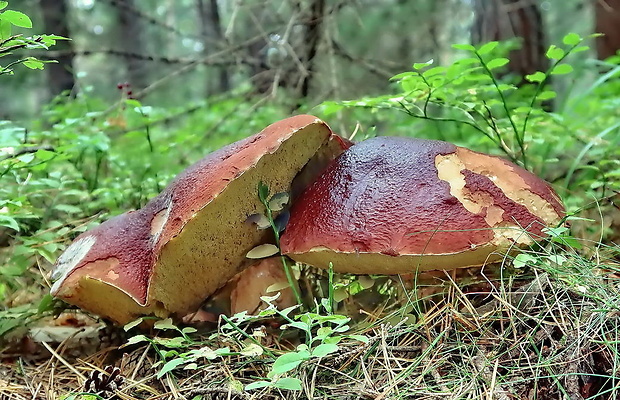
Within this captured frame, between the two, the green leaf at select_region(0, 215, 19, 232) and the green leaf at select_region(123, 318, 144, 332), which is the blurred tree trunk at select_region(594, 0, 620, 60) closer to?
the green leaf at select_region(123, 318, 144, 332)

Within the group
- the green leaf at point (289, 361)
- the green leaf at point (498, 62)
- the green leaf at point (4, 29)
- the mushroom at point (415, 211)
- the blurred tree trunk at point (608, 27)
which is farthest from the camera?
the blurred tree trunk at point (608, 27)

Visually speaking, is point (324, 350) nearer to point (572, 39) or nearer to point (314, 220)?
point (314, 220)

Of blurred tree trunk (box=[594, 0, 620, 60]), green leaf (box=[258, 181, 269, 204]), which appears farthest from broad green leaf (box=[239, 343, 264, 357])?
blurred tree trunk (box=[594, 0, 620, 60])

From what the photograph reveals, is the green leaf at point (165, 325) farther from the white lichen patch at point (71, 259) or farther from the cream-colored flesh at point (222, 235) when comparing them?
the white lichen patch at point (71, 259)

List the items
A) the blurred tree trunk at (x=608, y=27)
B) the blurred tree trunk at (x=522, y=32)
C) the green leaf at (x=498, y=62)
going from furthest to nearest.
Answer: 1. the blurred tree trunk at (x=522, y=32)
2. the blurred tree trunk at (x=608, y=27)
3. the green leaf at (x=498, y=62)

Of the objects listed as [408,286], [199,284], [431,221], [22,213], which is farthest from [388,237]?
[22,213]

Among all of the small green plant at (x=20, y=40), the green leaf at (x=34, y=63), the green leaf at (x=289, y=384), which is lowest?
the green leaf at (x=289, y=384)

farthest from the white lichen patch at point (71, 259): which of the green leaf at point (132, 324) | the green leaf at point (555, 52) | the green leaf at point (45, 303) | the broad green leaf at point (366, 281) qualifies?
the green leaf at point (555, 52)
